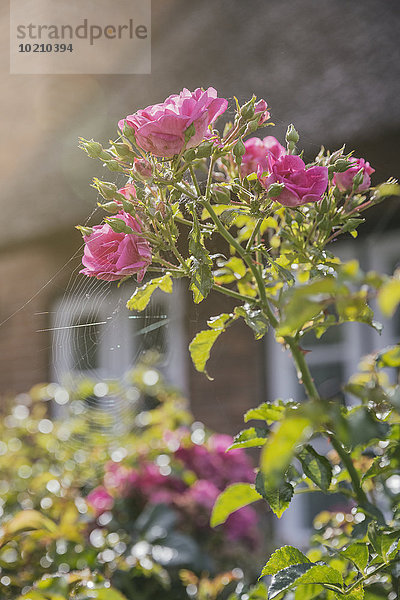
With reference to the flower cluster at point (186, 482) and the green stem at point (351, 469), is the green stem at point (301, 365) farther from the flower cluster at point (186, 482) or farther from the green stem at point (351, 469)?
the flower cluster at point (186, 482)

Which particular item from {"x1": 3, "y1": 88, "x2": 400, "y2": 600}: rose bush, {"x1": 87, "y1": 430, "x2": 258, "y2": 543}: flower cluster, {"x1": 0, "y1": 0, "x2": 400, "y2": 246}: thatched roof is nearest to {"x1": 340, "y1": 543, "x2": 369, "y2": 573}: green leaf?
{"x1": 3, "y1": 88, "x2": 400, "y2": 600}: rose bush

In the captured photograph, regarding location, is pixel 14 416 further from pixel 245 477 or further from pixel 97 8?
pixel 97 8

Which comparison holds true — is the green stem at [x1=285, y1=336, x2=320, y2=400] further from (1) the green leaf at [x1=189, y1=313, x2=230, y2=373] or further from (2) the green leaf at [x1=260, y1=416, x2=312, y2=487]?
(2) the green leaf at [x1=260, y1=416, x2=312, y2=487]

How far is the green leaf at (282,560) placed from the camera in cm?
46

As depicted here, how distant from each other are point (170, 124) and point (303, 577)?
12.4 inches

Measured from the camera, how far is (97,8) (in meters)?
1.92

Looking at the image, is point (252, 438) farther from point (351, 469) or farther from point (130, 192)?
point (130, 192)


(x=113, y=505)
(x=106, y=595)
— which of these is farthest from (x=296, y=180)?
(x=113, y=505)

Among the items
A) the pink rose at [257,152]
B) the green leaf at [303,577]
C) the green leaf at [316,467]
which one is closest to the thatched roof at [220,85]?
the pink rose at [257,152]

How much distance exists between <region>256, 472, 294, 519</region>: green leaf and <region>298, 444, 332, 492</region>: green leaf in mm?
24

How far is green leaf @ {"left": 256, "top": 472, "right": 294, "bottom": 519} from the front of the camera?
496mm

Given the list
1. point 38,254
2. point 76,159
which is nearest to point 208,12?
point 76,159

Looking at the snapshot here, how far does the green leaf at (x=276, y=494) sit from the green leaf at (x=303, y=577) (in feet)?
0.21

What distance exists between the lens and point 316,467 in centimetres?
53
